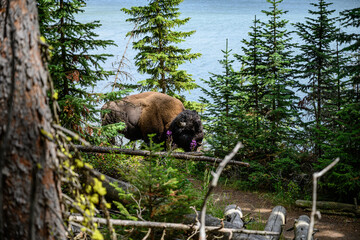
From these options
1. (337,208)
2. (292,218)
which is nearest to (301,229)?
(292,218)

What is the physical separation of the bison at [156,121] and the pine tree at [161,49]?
12.0 feet

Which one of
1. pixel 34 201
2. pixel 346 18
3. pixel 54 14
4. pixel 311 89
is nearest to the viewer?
pixel 34 201

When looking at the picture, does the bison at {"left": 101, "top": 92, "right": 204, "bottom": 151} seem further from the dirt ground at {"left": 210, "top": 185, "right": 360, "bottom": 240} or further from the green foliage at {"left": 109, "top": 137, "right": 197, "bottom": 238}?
the green foliage at {"left": 109, "top": 137, "right": 197, "bottom": 238}

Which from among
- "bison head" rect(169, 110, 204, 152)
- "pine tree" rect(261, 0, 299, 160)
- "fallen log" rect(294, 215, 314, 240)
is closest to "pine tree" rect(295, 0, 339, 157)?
"pine tree" rect(261, 0, 299, 160)

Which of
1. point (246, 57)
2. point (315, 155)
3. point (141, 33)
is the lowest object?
point (315, 155)

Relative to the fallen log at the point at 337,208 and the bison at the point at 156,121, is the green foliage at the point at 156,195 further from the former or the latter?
the bison at the point at 156,121

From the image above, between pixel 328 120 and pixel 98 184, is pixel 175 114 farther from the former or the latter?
pixel 98 184

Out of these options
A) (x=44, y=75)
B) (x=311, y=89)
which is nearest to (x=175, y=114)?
(x=311, y=89)

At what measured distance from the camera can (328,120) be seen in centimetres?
846

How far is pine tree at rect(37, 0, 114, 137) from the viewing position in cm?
608

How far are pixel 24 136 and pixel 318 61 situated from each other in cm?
893

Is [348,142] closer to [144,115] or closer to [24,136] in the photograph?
[144,115]

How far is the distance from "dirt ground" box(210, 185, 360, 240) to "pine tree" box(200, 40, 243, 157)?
1738 mm

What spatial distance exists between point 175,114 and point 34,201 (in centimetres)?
893
